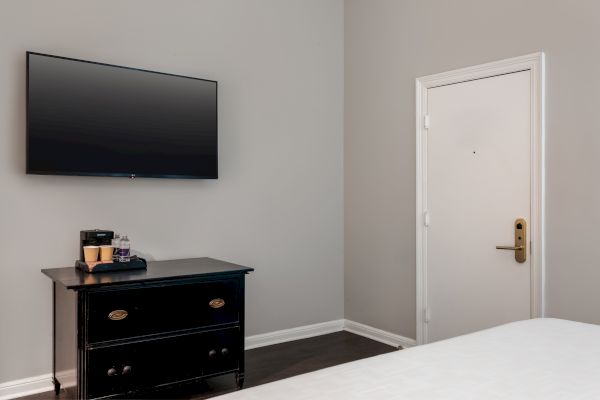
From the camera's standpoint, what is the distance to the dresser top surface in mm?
2623

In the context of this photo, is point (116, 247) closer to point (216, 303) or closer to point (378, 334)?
point (216, 303)

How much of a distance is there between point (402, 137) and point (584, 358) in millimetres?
2596

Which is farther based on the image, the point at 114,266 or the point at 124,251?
the point at 124,251

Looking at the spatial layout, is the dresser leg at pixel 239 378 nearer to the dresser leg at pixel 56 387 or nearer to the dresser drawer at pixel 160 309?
the dresser drawer at pixel 160 309

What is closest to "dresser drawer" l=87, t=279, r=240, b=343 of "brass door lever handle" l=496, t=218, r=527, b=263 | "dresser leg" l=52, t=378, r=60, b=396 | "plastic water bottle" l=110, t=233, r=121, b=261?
"plastic water bottle" l=110, t=233, r=121, b=261

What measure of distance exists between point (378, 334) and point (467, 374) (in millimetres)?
2852

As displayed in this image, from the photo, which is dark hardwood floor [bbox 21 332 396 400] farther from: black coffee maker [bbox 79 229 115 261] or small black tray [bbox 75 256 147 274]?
black coffee maker [bbox 79 229 115 261]

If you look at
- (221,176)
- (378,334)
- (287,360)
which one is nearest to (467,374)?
(287,360)

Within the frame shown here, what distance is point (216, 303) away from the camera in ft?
10.0

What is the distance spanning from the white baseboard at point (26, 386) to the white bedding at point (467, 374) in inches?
92.0

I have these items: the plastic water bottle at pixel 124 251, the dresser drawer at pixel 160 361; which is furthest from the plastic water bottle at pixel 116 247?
the dresser drawer at pixel 160 361

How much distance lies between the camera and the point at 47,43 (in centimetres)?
308

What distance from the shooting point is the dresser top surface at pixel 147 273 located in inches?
103

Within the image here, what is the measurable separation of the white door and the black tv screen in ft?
5.46
